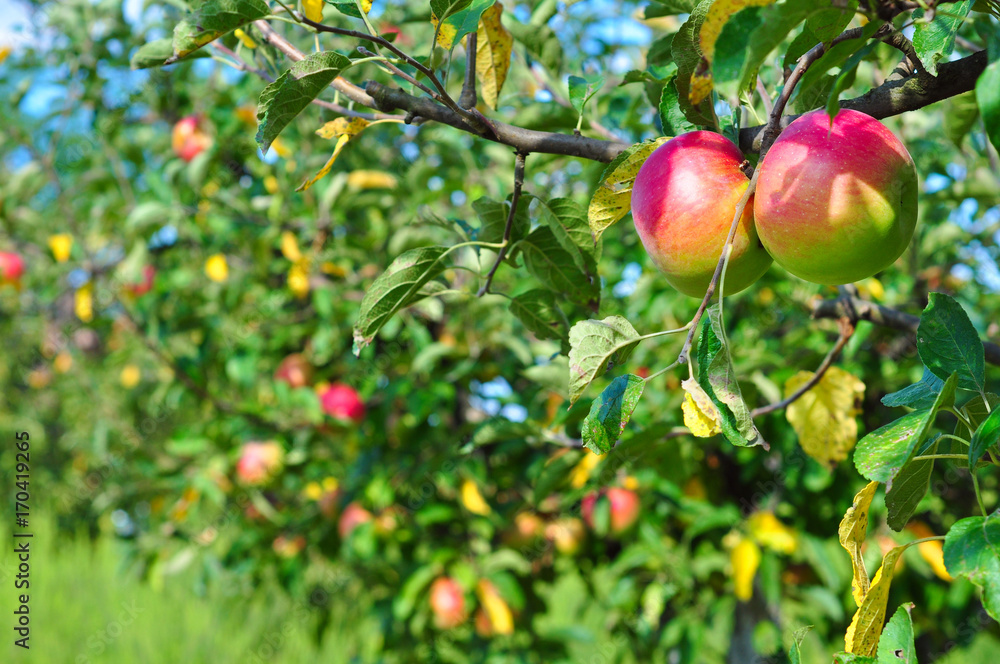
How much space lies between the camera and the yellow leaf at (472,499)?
1.53 m

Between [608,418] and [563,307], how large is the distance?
515mm

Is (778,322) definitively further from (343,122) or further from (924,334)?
(343,122)

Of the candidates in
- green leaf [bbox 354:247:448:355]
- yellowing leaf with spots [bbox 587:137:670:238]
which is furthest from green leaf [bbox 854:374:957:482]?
green leaf [bbox 354:247:448:355]

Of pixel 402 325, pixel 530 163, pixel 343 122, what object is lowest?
pixel 402 325

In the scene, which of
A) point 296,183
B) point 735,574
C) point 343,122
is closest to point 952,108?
point 343,122

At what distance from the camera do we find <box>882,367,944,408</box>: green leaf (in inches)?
21.0

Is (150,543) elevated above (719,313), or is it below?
below

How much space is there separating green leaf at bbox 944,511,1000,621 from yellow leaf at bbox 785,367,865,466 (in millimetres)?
486

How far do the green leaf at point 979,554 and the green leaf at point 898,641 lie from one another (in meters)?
0.05

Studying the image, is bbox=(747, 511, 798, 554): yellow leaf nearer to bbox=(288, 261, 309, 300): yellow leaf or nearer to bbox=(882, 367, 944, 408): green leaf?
bbox=(882, 367, 944, 408): green leaf

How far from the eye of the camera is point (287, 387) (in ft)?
5.74

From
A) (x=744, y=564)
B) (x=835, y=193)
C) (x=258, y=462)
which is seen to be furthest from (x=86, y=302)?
(x=835, y=193)

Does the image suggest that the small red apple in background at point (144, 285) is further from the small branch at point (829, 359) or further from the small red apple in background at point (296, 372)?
the small branch at point (829, 359)

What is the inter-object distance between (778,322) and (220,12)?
4.33ft
